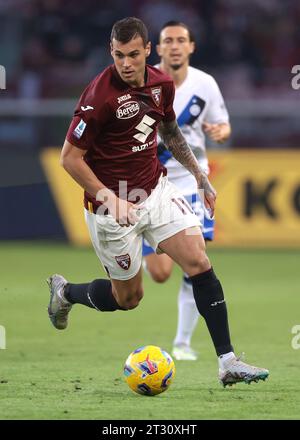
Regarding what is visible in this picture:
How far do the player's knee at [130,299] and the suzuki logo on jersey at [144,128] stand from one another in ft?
3.59

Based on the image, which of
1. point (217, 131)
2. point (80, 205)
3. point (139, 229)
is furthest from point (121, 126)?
point (80, 205)

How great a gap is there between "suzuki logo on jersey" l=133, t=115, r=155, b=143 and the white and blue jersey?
1.95 metres

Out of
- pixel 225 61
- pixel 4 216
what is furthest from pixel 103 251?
pixel 225 61

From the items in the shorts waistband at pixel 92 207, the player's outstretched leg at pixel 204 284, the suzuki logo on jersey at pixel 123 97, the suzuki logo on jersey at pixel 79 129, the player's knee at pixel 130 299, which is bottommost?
the player's knee at pixel 130 299

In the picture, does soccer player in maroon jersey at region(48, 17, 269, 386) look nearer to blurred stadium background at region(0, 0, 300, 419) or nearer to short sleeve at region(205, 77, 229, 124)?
blurred stadium background at region(0, 0, 300, 419)

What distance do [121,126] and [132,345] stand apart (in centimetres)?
284

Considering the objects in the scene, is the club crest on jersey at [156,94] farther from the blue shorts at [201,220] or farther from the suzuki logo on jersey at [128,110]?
the blue shorts at [201,220]

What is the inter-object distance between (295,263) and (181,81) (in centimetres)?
703

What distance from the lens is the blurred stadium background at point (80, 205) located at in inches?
289

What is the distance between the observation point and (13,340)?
381 inches

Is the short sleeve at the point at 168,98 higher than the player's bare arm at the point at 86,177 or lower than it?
higher

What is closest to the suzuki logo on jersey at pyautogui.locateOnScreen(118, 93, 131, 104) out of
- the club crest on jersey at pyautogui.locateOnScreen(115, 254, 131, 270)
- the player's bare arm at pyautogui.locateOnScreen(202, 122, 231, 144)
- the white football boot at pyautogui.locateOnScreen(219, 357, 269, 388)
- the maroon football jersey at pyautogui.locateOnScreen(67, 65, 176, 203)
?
the maroon football jersey at pyautogui.locateOnScreen(67, 65, 176, 203)

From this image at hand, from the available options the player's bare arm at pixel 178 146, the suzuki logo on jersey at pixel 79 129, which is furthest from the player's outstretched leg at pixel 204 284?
the suzuki logo on jersey at pixel 79 129

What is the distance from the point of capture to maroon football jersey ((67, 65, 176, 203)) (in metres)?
6.94
